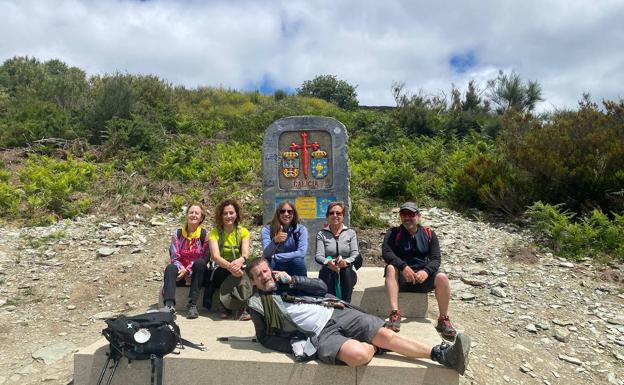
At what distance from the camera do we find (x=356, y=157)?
13.1 metres

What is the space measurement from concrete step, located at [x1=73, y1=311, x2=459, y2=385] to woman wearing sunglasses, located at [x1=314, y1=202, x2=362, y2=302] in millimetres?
994

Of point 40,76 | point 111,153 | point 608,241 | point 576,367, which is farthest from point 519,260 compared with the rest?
point 40,76

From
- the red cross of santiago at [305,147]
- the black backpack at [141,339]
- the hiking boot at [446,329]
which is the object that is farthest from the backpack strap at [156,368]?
the red cross of santiago at [305,147]

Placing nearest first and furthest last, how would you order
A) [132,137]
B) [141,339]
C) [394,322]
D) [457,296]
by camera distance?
1. [141,339]
2. [394,322]
3. [457,296]
4. [132,137]

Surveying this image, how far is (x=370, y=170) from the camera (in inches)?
459

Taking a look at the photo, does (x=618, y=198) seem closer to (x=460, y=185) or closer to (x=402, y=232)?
(x=460, y=185)

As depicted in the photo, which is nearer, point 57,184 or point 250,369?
point 250,369

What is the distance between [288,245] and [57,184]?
637 centimetres

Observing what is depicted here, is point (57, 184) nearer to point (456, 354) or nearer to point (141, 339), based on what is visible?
point (141, 339)

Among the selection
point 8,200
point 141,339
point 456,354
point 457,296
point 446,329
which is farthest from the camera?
point 8,200

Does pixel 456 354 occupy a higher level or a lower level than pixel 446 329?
higher

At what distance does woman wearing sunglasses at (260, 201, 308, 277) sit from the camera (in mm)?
4602

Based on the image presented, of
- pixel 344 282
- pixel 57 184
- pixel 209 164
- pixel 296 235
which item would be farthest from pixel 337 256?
pixel 209 164

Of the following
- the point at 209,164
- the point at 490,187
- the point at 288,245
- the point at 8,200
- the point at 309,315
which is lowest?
the point at 309,315
